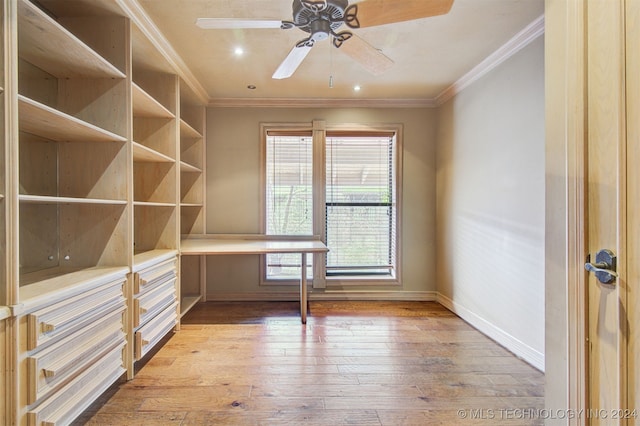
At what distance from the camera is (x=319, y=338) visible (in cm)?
260

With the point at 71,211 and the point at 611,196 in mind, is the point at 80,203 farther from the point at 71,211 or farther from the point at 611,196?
the point at 611,196

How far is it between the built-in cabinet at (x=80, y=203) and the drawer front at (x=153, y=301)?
0.6 inches

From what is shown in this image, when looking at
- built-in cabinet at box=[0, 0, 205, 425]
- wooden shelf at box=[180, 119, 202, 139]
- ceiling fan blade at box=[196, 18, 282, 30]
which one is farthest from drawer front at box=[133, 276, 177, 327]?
ceiling fan blade at box=[196, 18, 282, 30]

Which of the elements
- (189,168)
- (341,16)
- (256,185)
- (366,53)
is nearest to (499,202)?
(366,53)

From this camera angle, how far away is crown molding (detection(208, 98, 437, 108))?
3.55 meters

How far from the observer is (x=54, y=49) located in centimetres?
155

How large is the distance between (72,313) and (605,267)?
210 cm

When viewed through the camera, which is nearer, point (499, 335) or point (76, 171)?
point (76, 171)

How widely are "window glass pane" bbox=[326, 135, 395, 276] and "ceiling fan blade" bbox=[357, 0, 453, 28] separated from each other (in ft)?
6.91

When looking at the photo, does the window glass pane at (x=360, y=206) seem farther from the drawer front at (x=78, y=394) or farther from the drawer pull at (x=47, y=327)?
the drawer pull at (x=47, y=327)

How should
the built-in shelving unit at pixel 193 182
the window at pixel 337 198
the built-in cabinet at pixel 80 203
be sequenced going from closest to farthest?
the built-in cabinet at pixel 80 203
the built-in shelving unit at pixel 193 182
the window at pixel 337 198

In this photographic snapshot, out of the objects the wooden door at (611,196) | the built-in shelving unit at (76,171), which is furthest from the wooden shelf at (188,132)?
the wooden door at (611,196)

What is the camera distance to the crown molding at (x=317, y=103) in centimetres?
355

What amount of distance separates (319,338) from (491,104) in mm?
2588
